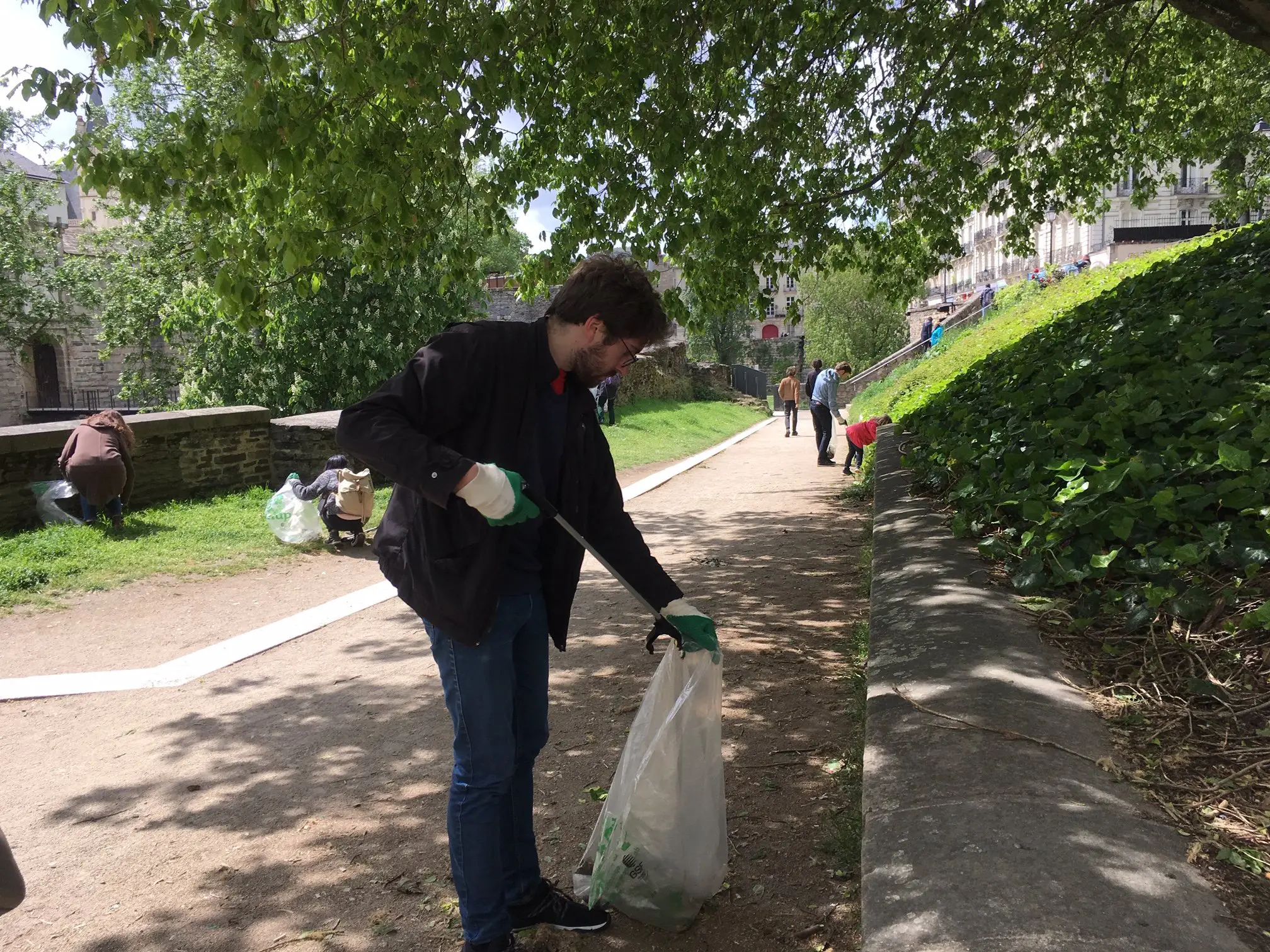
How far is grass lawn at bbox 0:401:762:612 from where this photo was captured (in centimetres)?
747

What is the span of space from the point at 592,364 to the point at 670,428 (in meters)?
20.5

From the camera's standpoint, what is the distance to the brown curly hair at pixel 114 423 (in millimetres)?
9156

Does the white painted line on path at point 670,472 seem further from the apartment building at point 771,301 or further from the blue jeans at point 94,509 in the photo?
the blue jeans at point 94,509

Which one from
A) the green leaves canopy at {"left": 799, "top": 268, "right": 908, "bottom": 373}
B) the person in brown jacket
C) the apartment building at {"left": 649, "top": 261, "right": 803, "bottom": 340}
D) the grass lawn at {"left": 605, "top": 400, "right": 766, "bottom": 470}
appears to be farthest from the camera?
the green leaves canopy at {"left": 799, "top": 268, "right": 908, "bottom": 373}

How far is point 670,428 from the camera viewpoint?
75.5 feet

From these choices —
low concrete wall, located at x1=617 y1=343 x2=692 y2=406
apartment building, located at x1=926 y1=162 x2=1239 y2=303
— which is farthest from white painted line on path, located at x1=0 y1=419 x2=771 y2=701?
apartment building, located at x1=926 y1=162 x2=1239 y2=303

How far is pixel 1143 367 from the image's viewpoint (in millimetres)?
5375

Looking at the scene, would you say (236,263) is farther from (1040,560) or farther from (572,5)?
(1040,560)

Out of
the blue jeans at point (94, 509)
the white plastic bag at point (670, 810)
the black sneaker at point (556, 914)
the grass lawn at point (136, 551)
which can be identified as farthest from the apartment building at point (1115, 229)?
the black sneaker at point (556, 914)

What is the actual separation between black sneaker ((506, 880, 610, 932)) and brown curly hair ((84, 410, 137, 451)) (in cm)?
805

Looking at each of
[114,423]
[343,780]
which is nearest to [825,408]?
[114,423]

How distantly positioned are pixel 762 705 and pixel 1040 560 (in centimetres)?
154

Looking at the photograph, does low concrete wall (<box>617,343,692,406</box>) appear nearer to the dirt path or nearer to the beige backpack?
the beige backpack

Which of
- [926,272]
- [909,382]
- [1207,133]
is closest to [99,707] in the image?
[926,272]
